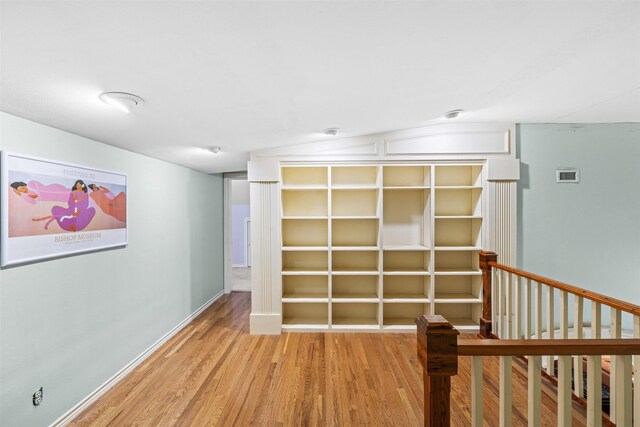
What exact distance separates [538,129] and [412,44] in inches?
114

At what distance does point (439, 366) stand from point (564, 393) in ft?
1.88

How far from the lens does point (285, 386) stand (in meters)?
2.58

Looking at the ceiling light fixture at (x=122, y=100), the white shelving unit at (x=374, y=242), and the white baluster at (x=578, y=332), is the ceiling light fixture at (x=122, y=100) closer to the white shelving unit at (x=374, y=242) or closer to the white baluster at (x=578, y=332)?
the white shelving unit at (x=374, y=242)

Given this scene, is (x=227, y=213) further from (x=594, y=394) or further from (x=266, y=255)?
(x=594, y=394)

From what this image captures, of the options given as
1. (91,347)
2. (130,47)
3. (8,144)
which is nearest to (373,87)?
(130,47)

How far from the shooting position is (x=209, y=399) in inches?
95.2

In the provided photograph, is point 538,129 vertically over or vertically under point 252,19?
over

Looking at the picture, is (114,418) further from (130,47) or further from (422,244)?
(422,244)

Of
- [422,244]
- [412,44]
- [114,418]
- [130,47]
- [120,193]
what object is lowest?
[114,418]

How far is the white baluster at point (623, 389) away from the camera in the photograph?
52.7 inches

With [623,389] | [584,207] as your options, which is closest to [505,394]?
[623,389]

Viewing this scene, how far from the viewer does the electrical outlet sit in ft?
6.32

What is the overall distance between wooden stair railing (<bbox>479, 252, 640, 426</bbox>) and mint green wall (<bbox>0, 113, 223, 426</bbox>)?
9.07ft

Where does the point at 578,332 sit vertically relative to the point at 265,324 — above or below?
above
